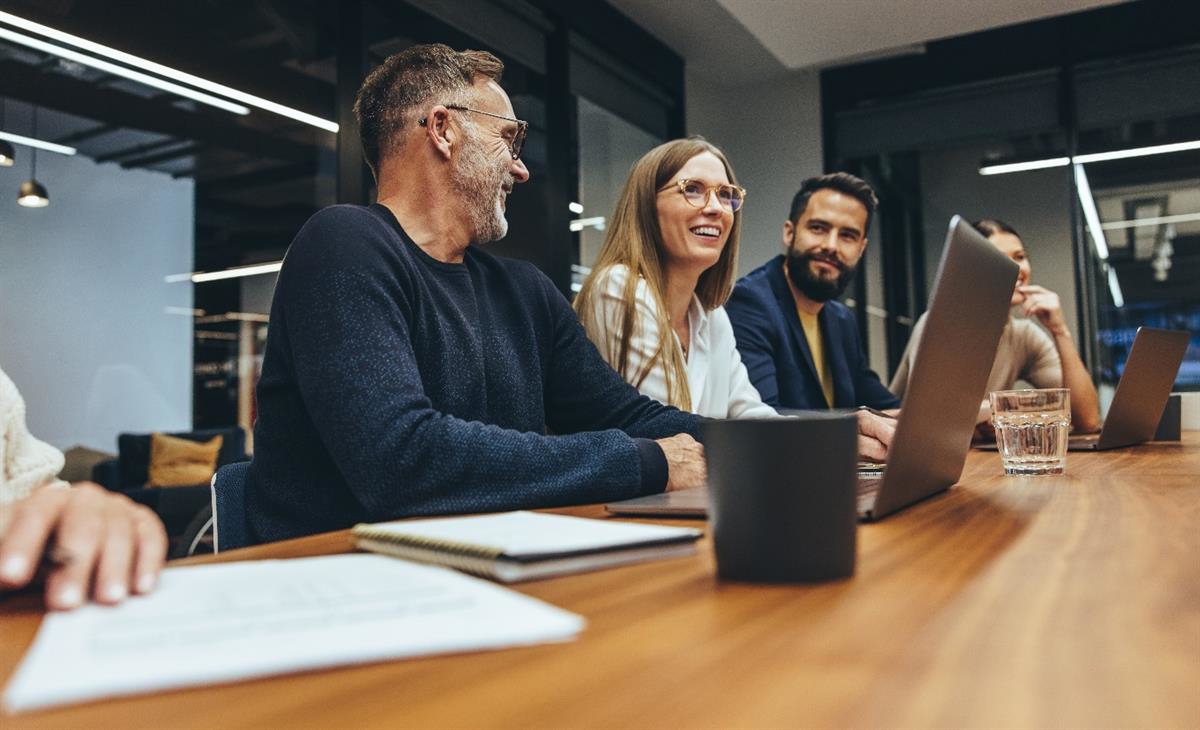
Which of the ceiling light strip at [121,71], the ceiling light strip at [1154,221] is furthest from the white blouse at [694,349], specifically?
the ceiling light strip at [1154,221]

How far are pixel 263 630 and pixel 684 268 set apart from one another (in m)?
1.91

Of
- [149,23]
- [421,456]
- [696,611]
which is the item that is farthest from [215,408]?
[696,611]

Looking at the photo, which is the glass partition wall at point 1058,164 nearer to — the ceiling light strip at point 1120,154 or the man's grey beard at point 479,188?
the ceiling light strip at point 1120,154

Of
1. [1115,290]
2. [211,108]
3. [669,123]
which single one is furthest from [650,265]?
[211,108]

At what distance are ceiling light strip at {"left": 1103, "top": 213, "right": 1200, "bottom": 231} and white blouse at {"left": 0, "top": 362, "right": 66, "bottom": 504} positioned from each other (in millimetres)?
5741

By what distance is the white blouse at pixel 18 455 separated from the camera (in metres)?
1.56

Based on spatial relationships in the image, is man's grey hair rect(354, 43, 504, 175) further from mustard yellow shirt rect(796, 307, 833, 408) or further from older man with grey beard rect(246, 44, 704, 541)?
mustard yellow shirt rect(796, 307, 833, 408)

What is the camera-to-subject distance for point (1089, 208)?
5395 mm

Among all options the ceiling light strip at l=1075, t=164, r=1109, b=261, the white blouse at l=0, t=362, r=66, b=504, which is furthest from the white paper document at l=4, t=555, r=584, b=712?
the ceiling light strip at l=1075, t=164, r=1109, b=261

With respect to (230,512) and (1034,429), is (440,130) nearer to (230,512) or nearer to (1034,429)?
(230,512)

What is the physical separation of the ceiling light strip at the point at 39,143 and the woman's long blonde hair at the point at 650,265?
5.00 metres

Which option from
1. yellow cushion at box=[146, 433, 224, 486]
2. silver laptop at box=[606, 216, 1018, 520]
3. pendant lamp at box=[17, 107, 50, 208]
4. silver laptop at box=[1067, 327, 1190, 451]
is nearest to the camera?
silver laptop at box=[606, 216, 1018, 520]

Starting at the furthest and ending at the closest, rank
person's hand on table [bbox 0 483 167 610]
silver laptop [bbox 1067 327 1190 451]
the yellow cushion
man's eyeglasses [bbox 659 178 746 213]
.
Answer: the yellow cushion < man's eyeglasses [bbox 659 178 746 213] < silver laptop [bbox 1067 327 1190 451] < person's hand on table [bbox 0 483 167 610]

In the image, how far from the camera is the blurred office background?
4.59 meters
